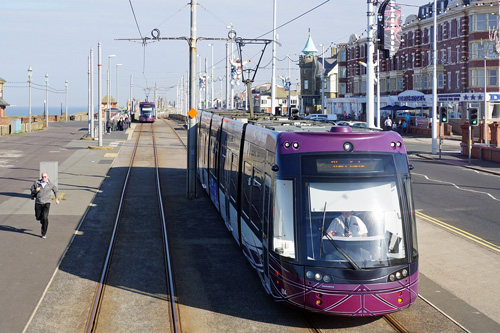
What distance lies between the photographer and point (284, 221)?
9938mm

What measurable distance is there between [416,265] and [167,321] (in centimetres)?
392

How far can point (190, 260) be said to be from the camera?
14172 millimetres

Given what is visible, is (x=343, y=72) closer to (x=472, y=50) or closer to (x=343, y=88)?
(x=343, y=88)

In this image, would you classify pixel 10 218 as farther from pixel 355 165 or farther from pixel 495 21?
pixel 495 21

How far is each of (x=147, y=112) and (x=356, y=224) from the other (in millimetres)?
80623

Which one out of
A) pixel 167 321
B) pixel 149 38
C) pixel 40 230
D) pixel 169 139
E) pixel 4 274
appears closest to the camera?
pixel 167 321

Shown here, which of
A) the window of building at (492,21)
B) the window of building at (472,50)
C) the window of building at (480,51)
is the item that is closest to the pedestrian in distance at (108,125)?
the window of building at (472,50)

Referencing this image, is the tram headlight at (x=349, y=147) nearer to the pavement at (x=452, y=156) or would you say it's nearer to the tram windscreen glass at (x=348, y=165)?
the tram windscreen glass at (x=348, y=165)

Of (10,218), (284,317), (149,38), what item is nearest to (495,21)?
(149,38)

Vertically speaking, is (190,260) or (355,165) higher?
(355,165)

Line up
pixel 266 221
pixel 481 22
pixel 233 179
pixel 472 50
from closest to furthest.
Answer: pixel 266 221
pixel 233 179
pixel 481 22
pixel 472 50

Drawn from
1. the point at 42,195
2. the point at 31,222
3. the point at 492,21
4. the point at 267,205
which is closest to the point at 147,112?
the point at 492,21

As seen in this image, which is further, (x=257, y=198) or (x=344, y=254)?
(x=257, y=198)

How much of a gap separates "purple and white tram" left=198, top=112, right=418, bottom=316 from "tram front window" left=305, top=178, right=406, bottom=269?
1 cm
